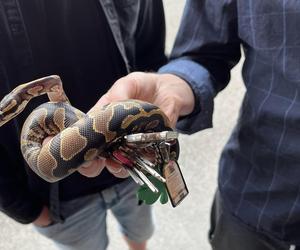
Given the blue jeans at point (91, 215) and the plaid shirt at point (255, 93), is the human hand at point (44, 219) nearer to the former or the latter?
the blue jeans at point (91, 215)

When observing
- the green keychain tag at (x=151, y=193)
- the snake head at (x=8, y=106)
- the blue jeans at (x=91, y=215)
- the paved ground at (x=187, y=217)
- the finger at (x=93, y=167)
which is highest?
the snake head at (x=8, y=106)

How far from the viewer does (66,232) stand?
109cm

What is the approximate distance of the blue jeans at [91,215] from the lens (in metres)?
1.07

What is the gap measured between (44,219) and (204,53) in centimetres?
54

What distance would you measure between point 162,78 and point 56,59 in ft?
0.70

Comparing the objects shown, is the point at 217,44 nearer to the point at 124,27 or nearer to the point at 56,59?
the point at 124,27

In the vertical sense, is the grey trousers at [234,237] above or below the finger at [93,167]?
below

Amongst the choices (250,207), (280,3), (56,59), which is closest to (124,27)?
(56,59)

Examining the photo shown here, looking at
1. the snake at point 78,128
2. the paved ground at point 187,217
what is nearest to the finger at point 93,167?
the snake at point 78,128

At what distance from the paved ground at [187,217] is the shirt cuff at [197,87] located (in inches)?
32.2

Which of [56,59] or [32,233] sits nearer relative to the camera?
[56,59]

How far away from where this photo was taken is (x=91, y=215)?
110cm

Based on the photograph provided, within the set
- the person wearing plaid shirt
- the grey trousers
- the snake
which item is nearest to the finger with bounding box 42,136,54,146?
the snake

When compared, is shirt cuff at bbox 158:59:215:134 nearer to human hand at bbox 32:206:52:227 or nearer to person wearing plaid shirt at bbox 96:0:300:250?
person wearing plaid shirt at bbox 96:0:300:250
